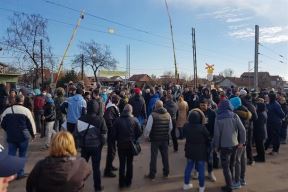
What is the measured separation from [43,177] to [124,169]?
12.1 feet

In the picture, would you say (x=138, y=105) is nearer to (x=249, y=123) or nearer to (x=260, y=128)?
(x=260, y=128)

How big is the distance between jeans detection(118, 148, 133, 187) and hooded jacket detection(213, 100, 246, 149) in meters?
1.73

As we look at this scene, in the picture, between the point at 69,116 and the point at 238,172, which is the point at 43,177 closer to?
the point at 238,172

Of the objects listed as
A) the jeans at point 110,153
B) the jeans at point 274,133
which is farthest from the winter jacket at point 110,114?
the jeans at point 274,133

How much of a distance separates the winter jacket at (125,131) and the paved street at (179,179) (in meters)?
0.99

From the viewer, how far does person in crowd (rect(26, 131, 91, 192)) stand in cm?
356

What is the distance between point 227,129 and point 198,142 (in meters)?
0.63

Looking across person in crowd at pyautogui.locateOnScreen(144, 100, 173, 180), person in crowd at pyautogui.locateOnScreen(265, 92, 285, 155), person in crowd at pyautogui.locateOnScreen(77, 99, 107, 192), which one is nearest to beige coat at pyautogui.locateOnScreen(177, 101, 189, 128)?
person in crowd at pyautogui.locateOnScreen(265, 92, 285, 155)

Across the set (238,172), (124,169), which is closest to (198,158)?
(238,172)

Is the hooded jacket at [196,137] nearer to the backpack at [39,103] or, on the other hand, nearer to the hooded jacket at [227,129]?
the hooded jacket at [227,129]

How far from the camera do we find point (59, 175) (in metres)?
3.56

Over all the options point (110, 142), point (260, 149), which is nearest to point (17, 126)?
point (110, 142)

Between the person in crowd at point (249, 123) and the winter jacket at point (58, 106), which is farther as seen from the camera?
the winter jacket at point (58, 106)

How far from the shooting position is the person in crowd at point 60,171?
11.7ft
